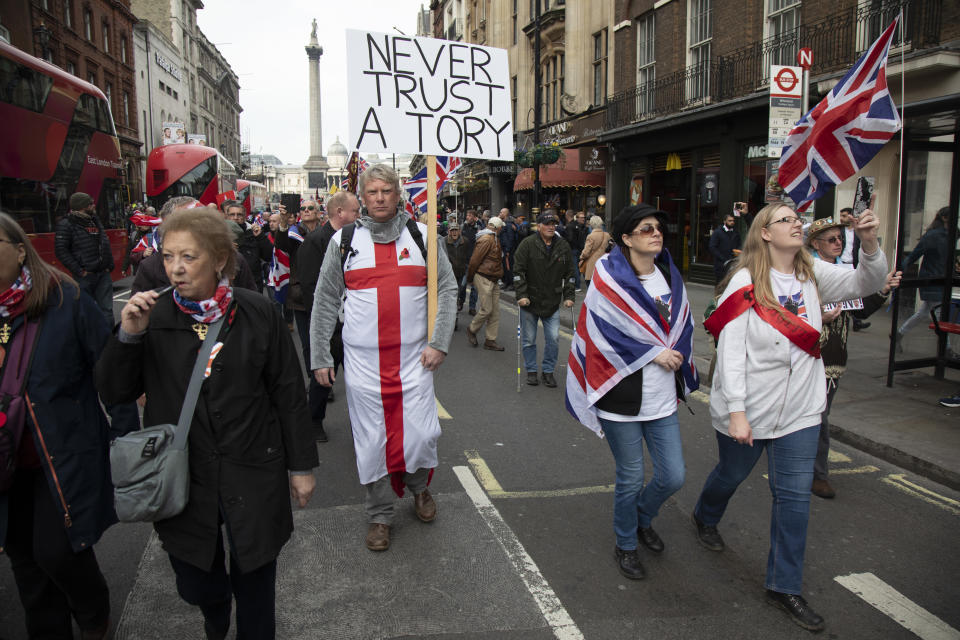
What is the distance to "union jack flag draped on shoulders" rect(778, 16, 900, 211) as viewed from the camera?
14.7 feet

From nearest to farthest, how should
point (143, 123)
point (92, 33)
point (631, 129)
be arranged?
point (631, 129) < point (92, 33) < point (143, 123)

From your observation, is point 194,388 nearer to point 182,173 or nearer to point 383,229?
point 383,229

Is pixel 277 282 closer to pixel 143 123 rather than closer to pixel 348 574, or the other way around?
pixel 348 574

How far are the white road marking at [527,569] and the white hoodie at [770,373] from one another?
3.86ft

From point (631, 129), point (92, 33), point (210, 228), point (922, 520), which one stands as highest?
point (92, 33)

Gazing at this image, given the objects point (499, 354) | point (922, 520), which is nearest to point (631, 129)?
point (499, 354)

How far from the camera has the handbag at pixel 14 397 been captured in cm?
235

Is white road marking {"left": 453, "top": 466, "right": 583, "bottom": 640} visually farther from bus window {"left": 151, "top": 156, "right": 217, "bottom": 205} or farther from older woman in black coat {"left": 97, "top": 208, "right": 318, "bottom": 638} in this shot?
bus window {"left": 151, "top": 156, "right": 217, "bottom": 205}

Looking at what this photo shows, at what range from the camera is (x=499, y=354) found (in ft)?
31.1

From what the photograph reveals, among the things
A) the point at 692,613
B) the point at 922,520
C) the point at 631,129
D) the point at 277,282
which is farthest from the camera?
the point at 631,129

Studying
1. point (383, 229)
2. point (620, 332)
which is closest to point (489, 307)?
point (383, 229)

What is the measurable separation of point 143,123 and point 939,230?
157 feet

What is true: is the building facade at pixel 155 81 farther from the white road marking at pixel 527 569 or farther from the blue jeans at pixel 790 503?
the blue jeans at pixel 790 503

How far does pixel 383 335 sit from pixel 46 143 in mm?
11506
